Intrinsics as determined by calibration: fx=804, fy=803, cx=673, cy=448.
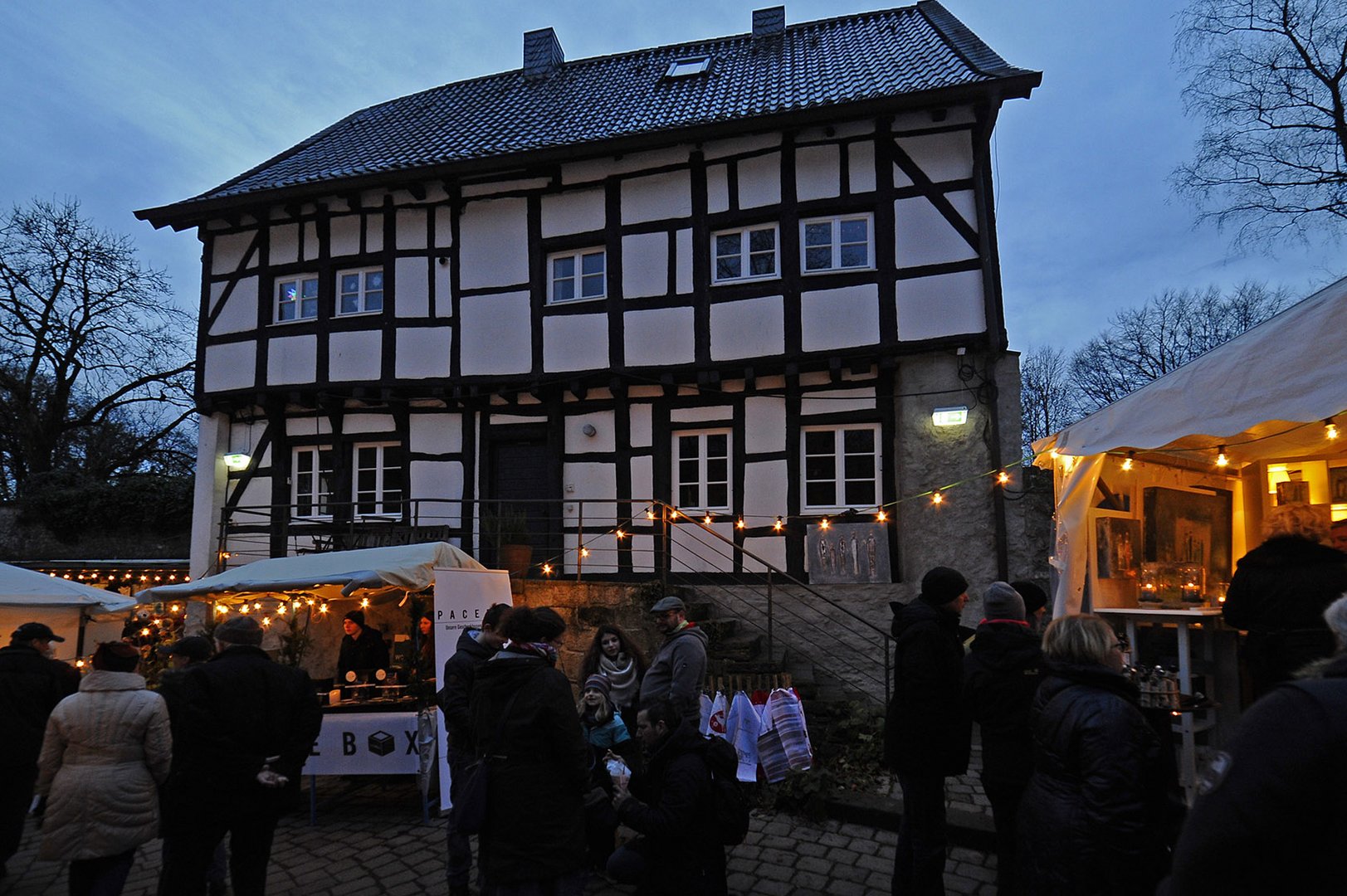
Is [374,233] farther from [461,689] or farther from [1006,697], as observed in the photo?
[1006,697]

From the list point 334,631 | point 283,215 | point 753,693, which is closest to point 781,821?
point 753,693

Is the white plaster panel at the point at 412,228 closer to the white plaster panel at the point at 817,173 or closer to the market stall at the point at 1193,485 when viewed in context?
the white plaster panel at the point at 817,173

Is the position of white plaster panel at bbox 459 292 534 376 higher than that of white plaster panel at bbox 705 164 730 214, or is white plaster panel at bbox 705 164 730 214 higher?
white plaster panel at bbox 705 164 730 214

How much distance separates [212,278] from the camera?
13492mm

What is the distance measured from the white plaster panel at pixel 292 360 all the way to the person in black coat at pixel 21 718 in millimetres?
7803

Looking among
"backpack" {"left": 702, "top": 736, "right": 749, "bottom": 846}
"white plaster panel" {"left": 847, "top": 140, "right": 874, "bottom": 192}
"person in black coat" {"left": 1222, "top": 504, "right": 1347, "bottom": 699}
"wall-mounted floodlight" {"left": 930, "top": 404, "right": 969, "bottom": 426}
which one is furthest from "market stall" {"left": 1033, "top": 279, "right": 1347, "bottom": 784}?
"white plaster panel" {"left": 847, "top": 140, "right": 874, "bottom": 192}

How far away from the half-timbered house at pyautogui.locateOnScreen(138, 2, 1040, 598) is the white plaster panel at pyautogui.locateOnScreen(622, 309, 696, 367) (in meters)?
0.04

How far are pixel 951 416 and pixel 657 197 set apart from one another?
507 cm

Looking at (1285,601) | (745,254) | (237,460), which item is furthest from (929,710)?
(237,460)

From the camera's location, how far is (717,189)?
11188 millimetres

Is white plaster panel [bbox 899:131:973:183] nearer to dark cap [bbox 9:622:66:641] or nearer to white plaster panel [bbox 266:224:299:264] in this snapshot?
white plaster panel [bbox 266:224:299:264]

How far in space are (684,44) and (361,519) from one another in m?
10.5

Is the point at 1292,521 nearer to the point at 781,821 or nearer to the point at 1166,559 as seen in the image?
the point at 1166,559

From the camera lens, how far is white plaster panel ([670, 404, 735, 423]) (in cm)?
1115
